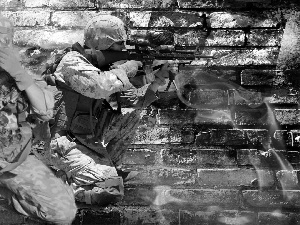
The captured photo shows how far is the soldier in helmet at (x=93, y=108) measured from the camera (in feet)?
7.54

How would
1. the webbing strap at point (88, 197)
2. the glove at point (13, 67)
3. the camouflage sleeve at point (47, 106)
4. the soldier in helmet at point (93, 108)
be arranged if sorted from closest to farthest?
the glove at point (13, 67) → the camouflage sleeve at point (47, 106) → the soldier in helmet at point (93, 108) → the webbing strap at point (88, 197)

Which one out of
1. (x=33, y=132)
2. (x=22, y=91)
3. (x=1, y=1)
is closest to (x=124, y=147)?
(x=33, y=132)

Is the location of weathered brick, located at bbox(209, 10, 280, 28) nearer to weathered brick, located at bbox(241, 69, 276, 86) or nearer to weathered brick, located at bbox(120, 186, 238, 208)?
weathered brick, located at bbox(241, 69, 276, 86)

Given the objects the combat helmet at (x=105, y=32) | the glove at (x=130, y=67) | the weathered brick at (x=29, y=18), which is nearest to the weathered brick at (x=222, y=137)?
the glove at (x=130, y=67)

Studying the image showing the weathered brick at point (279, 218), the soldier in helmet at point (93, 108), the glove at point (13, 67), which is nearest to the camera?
the glove at point (13, 67)

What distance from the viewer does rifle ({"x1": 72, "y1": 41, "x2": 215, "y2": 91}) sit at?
2.38 m

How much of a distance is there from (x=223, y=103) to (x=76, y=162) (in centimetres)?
67

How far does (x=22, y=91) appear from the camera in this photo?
2.16 m

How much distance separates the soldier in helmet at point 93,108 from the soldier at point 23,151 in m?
0.08

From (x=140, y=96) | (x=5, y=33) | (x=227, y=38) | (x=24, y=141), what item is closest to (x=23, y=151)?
(x=24, y=141)

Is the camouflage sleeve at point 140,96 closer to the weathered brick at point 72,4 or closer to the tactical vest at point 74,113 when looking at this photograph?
the tactical vest at point 74,113

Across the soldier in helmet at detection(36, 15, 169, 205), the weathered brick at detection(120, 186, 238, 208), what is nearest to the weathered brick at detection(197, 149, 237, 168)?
the weathered brick at detection(120, 186, 238, 208)

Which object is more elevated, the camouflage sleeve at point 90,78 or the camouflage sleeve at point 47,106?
the camouflage sleeve at point 90,78

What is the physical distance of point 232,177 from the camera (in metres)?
2.62
